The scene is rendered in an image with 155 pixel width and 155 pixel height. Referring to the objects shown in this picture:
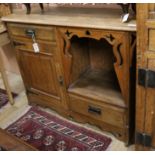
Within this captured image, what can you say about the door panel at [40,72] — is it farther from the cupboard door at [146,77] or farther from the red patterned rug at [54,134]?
the cupboard door at [146,77]

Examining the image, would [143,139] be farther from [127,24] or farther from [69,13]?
[69,13]

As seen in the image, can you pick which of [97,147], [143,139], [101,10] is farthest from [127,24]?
[97,147]

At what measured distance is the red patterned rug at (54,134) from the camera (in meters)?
1.56

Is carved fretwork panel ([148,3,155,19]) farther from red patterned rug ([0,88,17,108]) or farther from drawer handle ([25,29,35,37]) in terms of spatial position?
red patterned rug ([0,88,17,108])

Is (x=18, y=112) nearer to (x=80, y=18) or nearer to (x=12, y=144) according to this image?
(x=12, y=144)

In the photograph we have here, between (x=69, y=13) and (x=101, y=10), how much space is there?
214mm

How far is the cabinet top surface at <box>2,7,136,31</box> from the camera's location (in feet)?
3.77

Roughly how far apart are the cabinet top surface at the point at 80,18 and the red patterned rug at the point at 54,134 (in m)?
0.82

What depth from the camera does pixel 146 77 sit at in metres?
1.06

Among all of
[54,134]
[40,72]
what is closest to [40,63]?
[40,72]

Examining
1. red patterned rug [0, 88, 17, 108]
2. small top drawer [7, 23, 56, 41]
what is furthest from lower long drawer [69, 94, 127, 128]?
red patterned rug [0, 88, 17, 108]

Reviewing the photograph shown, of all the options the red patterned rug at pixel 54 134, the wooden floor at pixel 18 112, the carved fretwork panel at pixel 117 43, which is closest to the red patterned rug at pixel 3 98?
the wooden floor at pixel 18 112

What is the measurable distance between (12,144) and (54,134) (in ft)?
2.14

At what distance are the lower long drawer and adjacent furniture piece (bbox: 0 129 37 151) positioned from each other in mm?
598
